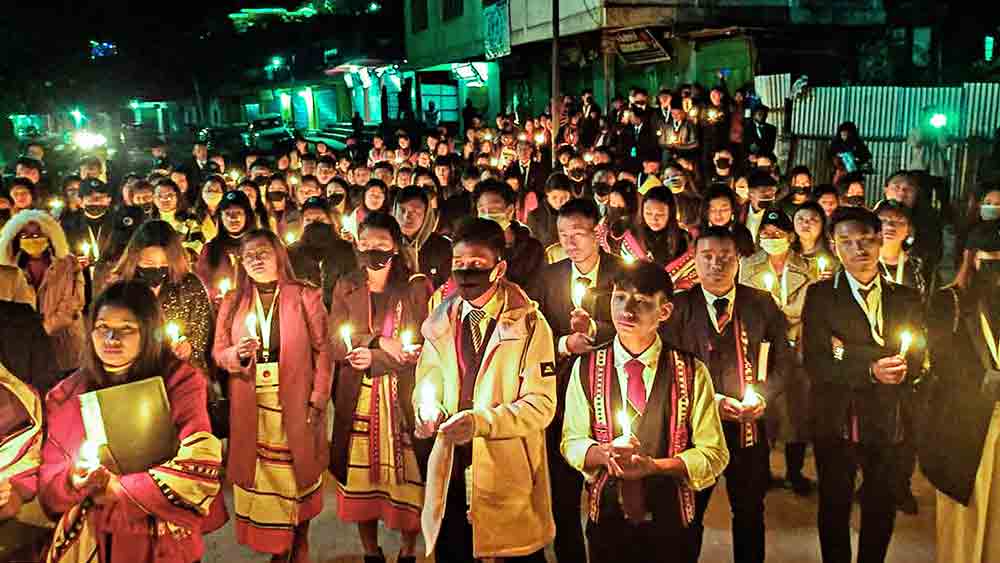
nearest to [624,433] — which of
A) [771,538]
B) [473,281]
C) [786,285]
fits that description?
[473,281]

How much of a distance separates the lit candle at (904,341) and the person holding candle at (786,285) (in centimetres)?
127

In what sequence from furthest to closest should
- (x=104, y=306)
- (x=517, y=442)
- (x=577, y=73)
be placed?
(x=577, y=73)
(x=517, y=442)
(x=104, y=306)

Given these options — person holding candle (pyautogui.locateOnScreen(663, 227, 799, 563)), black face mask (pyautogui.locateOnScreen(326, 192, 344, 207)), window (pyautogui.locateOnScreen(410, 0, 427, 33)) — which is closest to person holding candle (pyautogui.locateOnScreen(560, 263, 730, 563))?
person holding candle (pyautogui.locateOnScreen(663, 227, 799, 563))

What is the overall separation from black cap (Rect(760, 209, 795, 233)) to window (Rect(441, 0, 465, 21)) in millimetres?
26497

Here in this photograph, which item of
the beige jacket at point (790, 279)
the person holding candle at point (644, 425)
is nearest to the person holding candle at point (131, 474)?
the person holding candle at point (644, 425)

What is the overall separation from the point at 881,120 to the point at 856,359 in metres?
12.4

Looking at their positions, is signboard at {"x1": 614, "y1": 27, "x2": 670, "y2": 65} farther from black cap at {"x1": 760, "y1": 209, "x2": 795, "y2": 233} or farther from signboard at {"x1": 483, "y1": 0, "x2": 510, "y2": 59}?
A: black cap at {"x1": 760, "y1": 209, "x2": 795, "y2": 233}

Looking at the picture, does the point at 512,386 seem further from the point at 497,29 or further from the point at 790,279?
the point at 497,29

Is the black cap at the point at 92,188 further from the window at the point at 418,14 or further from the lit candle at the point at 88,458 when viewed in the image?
the window at the point at 418,14

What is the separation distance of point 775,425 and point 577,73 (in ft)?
68.3

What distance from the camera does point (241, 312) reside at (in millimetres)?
4727

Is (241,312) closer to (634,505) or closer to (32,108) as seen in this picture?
(634,505)

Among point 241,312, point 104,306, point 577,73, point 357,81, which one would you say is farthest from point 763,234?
point 357,81

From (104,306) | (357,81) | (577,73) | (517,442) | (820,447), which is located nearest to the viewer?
(104,306)
